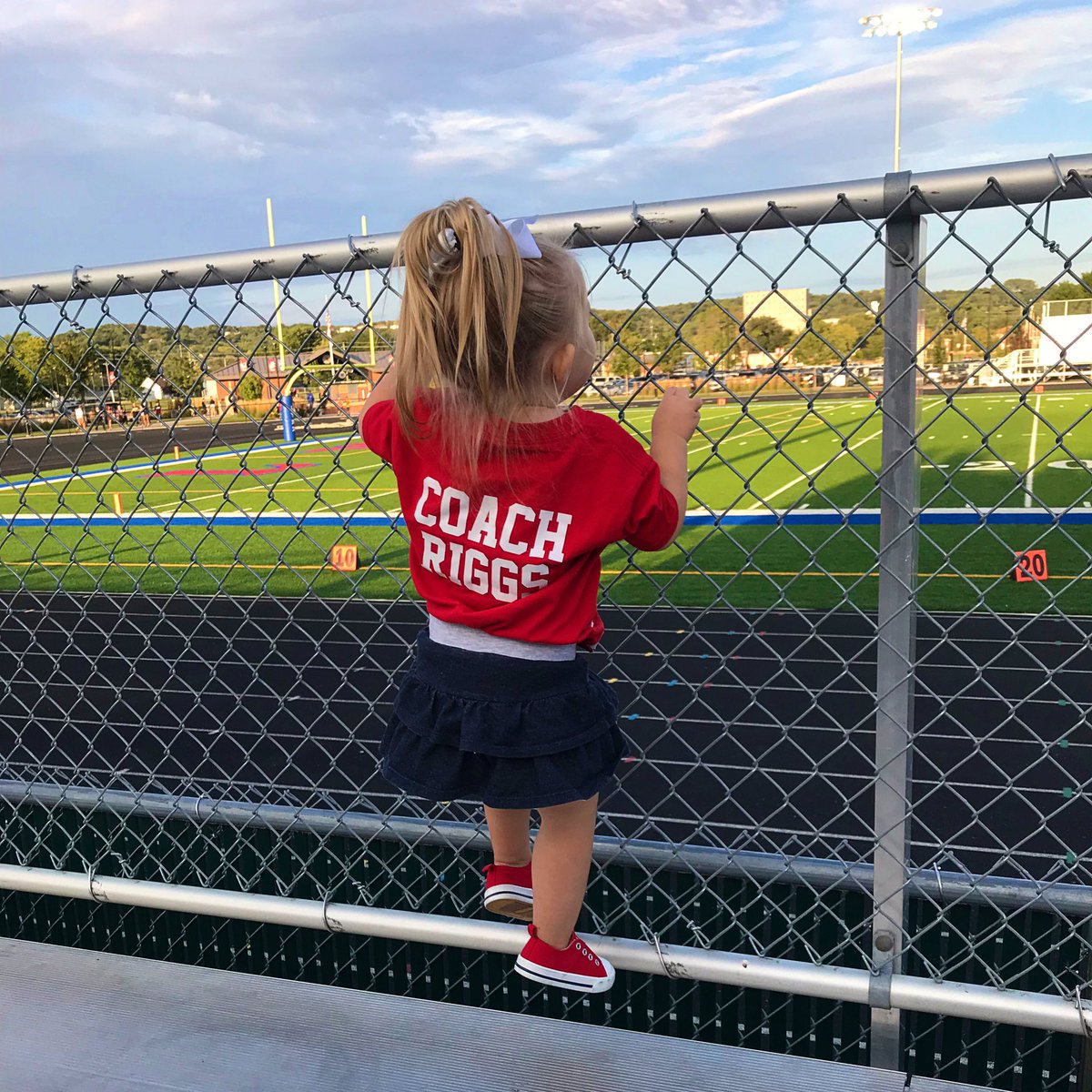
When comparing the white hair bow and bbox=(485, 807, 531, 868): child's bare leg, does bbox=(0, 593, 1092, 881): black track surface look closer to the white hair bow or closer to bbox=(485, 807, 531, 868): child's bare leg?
bbox=(485, 807, 531, 868): child's bare leg

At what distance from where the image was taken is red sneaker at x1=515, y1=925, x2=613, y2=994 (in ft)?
6.17

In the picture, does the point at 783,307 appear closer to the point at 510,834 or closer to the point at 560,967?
the point at 510,834

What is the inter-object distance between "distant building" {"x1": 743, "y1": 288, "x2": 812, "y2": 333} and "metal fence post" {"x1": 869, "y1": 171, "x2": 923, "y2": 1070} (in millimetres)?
146

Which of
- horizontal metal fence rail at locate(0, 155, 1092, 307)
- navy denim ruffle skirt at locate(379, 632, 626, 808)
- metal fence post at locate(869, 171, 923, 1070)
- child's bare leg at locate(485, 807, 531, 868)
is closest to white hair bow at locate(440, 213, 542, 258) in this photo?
horizontal metal fence rail at locate(0, 155, 1092, 307)

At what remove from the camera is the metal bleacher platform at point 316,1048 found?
1.92m

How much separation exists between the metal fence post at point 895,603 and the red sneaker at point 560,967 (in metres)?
0.54

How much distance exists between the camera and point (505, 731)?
5.70 ft

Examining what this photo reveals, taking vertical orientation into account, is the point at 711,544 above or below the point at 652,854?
below

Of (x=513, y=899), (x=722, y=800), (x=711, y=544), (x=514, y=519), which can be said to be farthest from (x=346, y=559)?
(x=514, y=519)

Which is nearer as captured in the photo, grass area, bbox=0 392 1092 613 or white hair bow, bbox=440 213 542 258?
white hair bow, bbox=440 213 542 258

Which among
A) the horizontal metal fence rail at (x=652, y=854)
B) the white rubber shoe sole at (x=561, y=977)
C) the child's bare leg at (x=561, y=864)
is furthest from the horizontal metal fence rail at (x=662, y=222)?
the white rubber shoe sole at (x=561, y=977)

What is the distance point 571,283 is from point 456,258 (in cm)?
20

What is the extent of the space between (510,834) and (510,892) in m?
0.12

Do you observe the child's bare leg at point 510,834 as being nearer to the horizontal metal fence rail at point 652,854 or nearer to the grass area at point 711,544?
the horizontal metal fence rail at point 652,854
